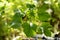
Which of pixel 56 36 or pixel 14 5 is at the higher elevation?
pixel 14 5

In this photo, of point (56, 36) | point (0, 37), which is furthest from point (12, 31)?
point (56, 36)

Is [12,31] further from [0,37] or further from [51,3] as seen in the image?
[51,3]

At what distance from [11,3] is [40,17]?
127 mm

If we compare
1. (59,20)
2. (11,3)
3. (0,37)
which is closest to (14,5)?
(11,3)

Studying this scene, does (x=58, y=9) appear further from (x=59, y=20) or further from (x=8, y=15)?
(x=8, y=15)

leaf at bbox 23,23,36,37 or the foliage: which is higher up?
the foliage

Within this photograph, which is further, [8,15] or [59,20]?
[59,20]

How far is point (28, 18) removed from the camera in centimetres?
50

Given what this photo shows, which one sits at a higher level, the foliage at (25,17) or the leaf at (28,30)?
the foliage at (25,17)

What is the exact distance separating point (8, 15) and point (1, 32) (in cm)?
7

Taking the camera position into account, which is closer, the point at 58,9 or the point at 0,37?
the point at 0,37

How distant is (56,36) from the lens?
0.68 meters

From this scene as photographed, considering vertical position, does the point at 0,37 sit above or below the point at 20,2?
below

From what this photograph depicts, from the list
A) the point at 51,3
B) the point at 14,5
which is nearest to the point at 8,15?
the point at 14,5
